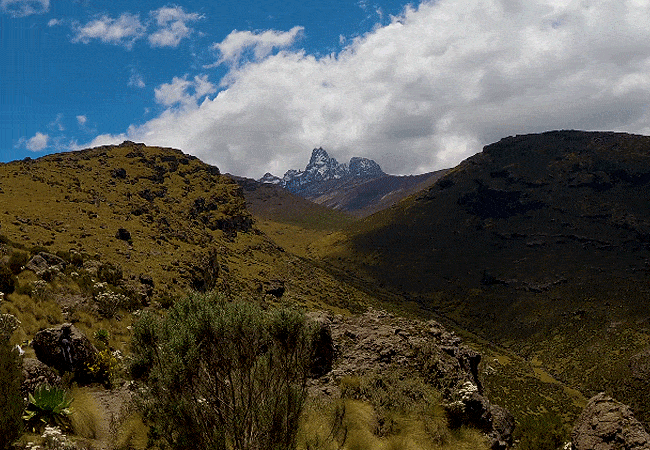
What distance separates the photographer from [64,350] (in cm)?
1398

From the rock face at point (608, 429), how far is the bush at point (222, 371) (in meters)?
8.50

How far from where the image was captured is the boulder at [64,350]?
1377cm

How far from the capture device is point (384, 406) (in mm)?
13781

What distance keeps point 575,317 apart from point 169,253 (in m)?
99.5

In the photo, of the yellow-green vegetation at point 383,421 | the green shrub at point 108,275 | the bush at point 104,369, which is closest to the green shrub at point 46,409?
the bush at point 104,369

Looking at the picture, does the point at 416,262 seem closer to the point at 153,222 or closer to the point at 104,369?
the point at 153,222

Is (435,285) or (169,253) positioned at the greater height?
(169,253)

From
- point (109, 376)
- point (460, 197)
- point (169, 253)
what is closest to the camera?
point (109, 376)

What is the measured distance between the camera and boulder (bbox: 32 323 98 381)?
13.8 m

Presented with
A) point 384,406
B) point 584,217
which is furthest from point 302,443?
point 584,217

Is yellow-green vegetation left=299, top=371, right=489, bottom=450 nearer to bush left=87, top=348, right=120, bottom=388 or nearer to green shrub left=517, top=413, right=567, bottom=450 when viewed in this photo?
green shrub left=517, top=413, right=567, bottom=450

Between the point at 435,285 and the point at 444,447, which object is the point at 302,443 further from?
the point at 435,285

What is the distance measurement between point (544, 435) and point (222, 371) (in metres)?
12.4

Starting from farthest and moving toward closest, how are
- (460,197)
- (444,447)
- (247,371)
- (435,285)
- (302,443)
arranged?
1. (460,197)
2. (435,285)
3. (444,447)
4. (302,443)
5. (247,371)
